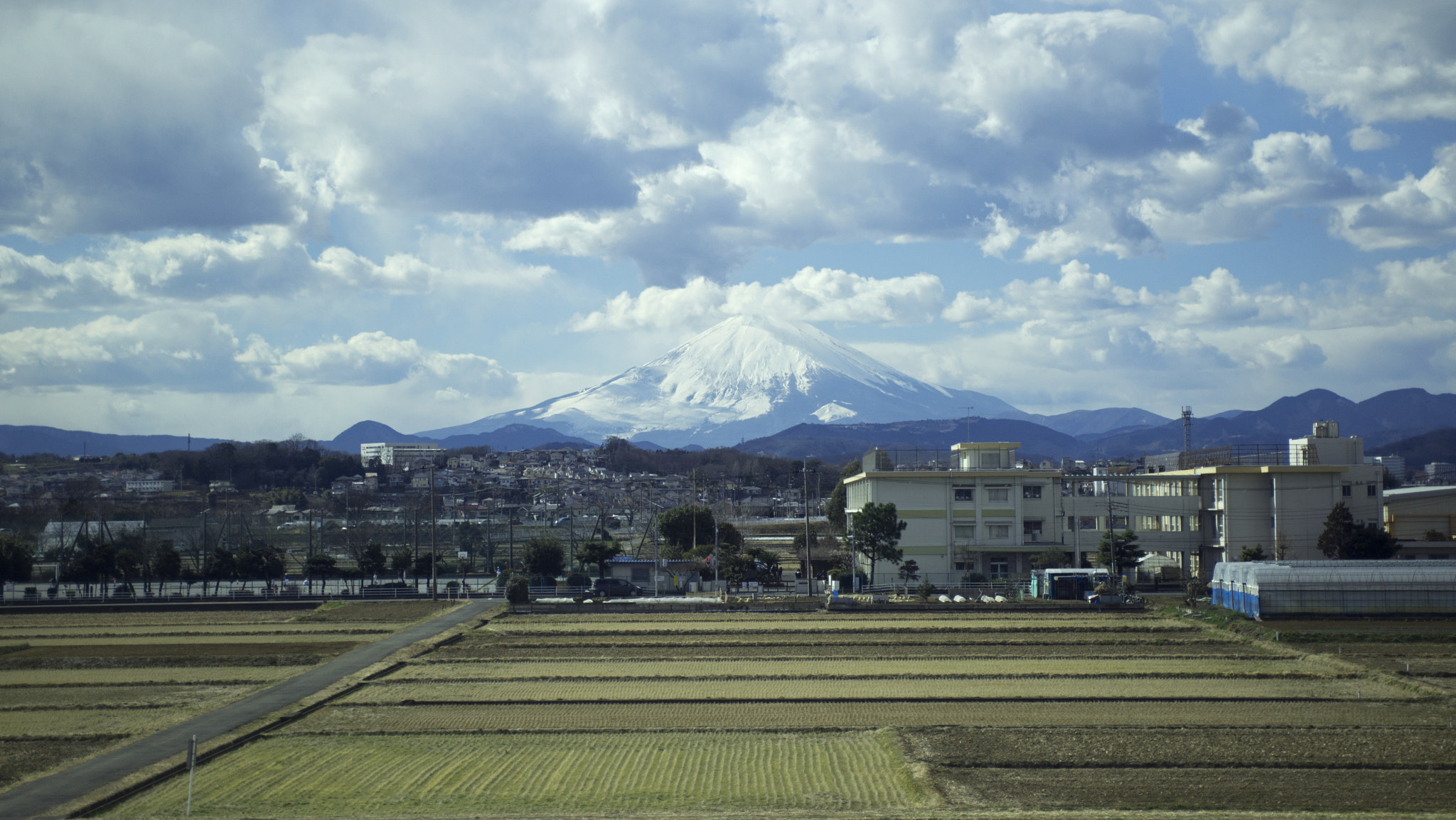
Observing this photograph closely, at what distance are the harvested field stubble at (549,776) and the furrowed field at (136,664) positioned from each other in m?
3.58

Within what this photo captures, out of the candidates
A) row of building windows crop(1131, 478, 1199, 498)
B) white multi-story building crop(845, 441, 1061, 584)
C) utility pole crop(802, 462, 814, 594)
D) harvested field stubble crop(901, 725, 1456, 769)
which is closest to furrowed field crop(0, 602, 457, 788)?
harvested field stubble crop(901, 725, 1456, 769)

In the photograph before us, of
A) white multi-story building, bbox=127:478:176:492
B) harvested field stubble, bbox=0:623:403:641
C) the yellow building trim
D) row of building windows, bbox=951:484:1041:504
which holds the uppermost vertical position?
white multi-story building, bbox=127:478:176:492

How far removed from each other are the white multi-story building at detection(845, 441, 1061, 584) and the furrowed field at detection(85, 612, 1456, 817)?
19.7 metres

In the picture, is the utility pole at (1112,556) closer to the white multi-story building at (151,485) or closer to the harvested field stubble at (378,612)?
the harvested field stubble at (378,612)

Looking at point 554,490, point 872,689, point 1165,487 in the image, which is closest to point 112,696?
point 872,689

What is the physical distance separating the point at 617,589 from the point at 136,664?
21.9 metres

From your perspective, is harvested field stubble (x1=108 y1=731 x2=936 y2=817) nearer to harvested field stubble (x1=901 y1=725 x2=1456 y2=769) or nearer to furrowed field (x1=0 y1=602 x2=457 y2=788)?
harvested field stubble (x1=901 y1=725 x2=1456 y2=769)

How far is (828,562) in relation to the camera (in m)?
61.0

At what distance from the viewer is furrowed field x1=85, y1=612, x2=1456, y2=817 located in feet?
48.2

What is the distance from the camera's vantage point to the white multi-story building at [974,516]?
49969 mm

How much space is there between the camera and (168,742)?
711 inches

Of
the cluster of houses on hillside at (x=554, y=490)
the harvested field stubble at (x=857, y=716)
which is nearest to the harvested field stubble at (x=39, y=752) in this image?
the harvested field stubble at (x=857, y=716)

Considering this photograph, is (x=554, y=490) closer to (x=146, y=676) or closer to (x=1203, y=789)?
(x=146, y=676)

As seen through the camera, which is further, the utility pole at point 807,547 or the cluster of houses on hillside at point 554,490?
the cluster of houses on hillside at point 554,490
